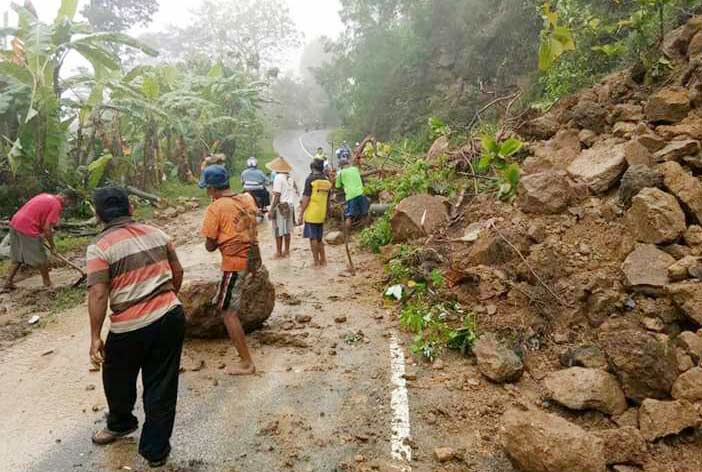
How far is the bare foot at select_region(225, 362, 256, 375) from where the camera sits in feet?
15.0

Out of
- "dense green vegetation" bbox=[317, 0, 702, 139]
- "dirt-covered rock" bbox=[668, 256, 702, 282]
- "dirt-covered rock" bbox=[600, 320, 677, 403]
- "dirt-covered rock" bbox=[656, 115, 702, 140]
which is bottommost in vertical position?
"dirt-covered rock" bbox=[600, 320, 677, 403]

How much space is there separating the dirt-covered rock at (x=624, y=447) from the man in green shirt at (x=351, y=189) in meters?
5.69

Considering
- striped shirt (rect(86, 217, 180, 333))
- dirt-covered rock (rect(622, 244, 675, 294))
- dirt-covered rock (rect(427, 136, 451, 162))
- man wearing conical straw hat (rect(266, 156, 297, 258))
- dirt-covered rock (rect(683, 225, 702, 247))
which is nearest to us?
striped shirt (rect(86, 217, 180, 333))

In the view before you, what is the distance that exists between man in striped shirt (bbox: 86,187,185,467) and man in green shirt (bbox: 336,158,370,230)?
5.41 metres

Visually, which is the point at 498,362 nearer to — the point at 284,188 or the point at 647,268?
the point at 647,268

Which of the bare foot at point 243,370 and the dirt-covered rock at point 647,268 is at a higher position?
the dirt-covered rock at point 647,268

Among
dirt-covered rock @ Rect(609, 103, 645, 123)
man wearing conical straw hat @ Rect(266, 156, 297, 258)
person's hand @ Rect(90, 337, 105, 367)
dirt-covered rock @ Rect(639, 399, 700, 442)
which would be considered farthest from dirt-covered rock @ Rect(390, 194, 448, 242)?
person's hand @ Rect(90, 337, 105, 367)

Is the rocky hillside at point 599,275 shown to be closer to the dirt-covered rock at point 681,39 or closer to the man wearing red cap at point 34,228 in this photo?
the dirt-covered rock at point 681,39

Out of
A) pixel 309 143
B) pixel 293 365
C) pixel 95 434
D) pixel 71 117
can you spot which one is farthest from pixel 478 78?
pixel 309 143

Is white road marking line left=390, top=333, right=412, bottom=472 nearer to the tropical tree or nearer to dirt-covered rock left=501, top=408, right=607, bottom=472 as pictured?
dirt-covered rock left=501, top=408, right=607, bottom=472

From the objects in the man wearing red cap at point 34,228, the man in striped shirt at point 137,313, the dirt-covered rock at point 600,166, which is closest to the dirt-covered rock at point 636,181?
the dirt-covered rock at point 600,166

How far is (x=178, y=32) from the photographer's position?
50156mm

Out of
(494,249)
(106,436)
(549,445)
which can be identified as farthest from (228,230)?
(494,249)

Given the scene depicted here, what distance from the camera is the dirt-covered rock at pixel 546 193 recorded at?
6.25 meters
